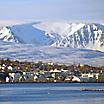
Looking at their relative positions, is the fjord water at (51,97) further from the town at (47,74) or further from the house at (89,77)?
the house at (89,77)

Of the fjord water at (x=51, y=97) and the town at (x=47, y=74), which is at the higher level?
the town at (x=47, y=74)

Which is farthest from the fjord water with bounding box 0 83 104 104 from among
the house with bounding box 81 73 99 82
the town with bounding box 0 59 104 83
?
the house with bounding box 81 73 99 82

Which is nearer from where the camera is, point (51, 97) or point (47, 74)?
point (51, 97)

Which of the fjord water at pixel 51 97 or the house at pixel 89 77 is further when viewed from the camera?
the house at pixel 89 77

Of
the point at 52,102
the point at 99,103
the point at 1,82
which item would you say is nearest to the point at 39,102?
A: the point at 52,102

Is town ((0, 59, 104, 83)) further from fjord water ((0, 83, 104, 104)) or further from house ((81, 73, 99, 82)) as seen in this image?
fjord water ((0, 83, 104, 104))

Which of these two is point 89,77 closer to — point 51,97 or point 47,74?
point 47,74

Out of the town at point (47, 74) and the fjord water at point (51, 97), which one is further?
the town at point (47, 74)

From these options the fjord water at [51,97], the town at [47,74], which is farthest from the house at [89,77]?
the fjord water at [51,97]

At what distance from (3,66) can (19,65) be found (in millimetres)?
10098

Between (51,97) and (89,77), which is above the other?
(89,77)

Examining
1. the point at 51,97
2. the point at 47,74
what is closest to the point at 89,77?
the point at 47,74

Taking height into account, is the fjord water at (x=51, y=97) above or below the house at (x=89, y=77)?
below

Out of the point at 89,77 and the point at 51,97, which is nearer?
the point at 51,97
